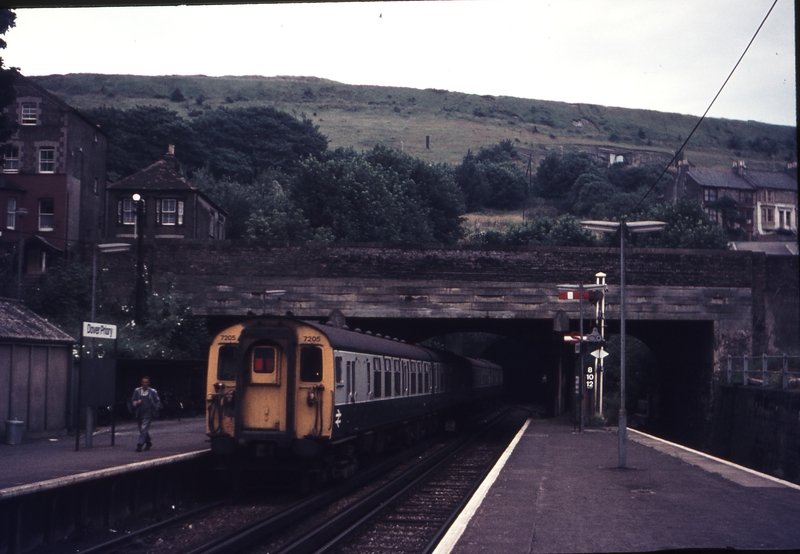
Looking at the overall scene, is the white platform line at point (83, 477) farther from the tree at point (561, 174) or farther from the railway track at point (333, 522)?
the tree at point (561, 174)

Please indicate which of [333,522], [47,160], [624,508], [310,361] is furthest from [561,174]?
[333,522]

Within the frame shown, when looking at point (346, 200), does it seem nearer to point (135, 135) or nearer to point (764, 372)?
point (135, 135)

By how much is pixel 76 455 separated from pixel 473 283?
1824 cm

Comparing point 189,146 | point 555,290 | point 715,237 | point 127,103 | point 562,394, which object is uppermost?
point 127,103

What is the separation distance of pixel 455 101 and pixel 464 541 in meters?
155

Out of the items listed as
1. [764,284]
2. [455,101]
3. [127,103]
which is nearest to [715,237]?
[764,284]

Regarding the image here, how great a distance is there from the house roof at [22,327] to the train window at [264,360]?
22.1 feet

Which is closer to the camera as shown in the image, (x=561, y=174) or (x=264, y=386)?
(x=264, y=386)

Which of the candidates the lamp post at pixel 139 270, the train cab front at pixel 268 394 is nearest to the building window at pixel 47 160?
the lamp post at pixel 139 270

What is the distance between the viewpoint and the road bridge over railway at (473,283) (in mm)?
31281

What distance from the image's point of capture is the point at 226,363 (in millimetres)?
15438

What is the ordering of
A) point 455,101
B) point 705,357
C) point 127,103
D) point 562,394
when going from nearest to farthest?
point 705,357 < point 562,394 < point 127,103 < point 455,101

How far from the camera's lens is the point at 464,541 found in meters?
9.57

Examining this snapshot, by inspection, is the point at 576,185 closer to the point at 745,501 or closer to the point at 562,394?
the point at 562,394
